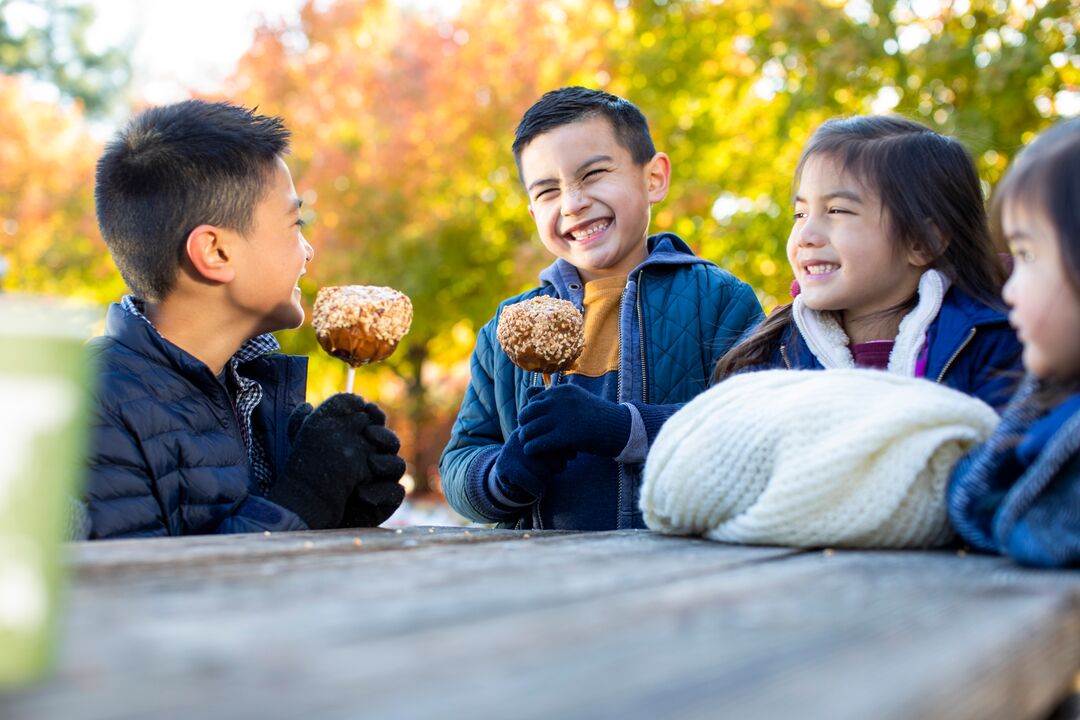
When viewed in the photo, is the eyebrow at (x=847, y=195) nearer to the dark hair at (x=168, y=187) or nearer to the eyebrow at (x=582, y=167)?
the eyebrow at (x=582, y=167)

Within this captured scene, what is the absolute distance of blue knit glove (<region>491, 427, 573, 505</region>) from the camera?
8.25 ft

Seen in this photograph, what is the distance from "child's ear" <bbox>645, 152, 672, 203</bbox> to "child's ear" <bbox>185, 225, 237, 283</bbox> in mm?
1262

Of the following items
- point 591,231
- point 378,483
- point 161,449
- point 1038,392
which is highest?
point 591,231

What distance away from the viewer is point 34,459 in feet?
2.80

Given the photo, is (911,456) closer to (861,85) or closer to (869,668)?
(869,668)

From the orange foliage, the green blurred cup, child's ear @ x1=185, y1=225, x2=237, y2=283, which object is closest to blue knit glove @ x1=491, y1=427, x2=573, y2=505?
child's ear @ x1=185, y1=225, x2=237, y2=283

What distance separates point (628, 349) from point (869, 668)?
212 centimetres

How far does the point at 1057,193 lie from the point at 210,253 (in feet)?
6.44

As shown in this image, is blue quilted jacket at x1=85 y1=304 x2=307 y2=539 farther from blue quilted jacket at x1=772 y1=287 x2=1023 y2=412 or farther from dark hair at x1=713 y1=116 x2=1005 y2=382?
blue quilted jacket at x1=772 y1=287 x2=1023 y2=412

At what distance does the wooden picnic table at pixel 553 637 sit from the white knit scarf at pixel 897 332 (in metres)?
0.90

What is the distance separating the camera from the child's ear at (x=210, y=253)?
8.86ft

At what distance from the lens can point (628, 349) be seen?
2934 millimetres

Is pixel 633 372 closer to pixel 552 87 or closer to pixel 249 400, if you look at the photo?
pixel 249 400

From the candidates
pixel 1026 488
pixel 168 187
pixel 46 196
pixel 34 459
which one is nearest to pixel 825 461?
pixel 1026 488
